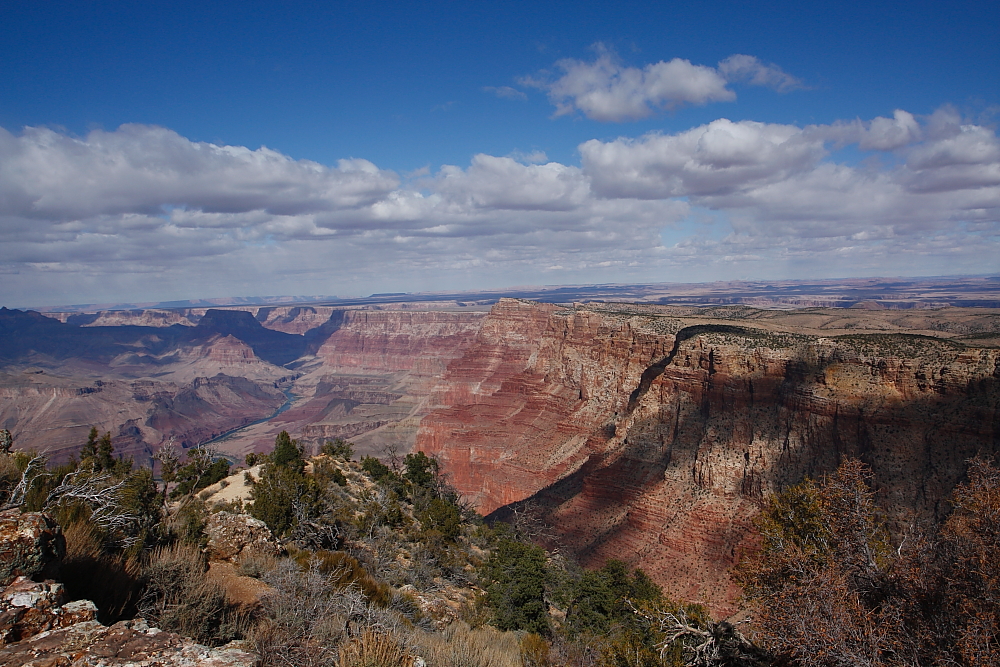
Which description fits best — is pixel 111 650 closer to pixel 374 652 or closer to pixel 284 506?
pixel 374 652

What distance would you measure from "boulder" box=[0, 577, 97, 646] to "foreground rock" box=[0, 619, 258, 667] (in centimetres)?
12

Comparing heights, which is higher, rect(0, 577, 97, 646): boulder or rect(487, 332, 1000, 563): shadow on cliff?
rect(0, 577, 97, 646): boulder

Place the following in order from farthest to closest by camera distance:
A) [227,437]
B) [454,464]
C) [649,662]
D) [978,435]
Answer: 1. [227,437]
2. [454,464]
3. [978,435]
4. [649,662]

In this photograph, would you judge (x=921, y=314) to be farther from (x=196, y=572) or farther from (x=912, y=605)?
(x=196, y=572)

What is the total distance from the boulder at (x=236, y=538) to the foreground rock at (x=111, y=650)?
22.8 feet

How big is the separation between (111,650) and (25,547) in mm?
1728

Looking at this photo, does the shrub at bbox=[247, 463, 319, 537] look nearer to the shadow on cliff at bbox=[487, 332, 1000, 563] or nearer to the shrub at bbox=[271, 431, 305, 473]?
the shrub at bbox=[271, 431, 305, 473]

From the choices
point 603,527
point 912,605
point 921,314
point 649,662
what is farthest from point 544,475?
point 921,314

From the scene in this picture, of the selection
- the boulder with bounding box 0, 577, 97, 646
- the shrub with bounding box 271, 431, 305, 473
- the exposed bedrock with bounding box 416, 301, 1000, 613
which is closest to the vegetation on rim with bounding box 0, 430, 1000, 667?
the boulder with bounding box 0, 577, 97, 646

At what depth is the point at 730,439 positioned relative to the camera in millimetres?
35719

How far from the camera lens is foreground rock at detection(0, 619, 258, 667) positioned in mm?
4883

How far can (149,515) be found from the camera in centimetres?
1181

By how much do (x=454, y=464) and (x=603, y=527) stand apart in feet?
107

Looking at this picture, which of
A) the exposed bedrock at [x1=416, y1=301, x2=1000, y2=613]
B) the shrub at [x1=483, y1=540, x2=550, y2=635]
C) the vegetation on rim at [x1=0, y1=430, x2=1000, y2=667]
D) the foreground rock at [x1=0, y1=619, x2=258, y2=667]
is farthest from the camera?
the exposed bedrock at [x1=416, y1=301, x2=1000, y2=613]
